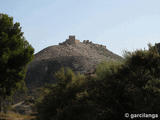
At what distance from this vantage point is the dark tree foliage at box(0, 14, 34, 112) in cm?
2458

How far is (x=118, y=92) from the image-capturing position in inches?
614

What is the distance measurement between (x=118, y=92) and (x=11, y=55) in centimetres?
1420

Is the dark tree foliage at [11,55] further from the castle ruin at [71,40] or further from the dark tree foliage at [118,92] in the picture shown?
the castle ruin at [71,40]

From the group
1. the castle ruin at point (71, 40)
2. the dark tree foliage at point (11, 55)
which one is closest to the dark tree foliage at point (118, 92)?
the dark tree foliage at point (11, 55)

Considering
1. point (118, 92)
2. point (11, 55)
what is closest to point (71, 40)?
point (11, 55)

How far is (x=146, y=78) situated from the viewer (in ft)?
49.3

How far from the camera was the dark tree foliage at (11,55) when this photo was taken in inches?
968

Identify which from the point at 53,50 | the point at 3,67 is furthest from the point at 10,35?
the point at 53,50

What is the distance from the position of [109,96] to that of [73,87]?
4.99 metres

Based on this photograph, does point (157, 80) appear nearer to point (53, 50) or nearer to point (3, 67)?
point (3, 67)

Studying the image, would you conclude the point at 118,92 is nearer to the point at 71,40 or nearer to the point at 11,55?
the point at 11,55

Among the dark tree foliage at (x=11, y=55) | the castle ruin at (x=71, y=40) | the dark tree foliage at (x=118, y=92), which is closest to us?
the dark tree foliage at (x=118, y=92)

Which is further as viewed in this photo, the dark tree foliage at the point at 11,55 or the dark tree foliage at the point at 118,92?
the dark tree foliage at the point at 11,55

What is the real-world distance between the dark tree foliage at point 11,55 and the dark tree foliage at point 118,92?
7.83m
